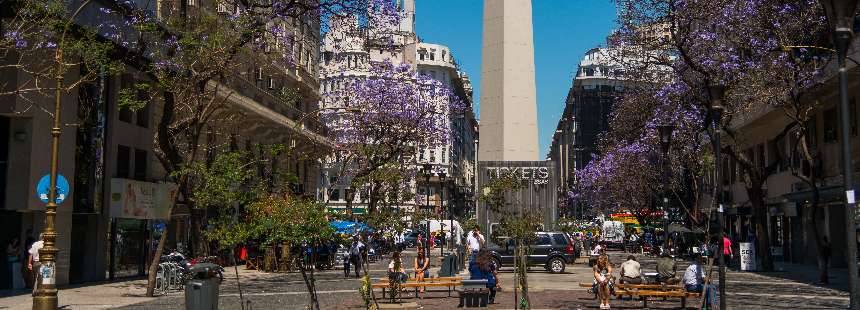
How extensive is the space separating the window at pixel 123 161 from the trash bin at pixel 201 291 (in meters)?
17.0

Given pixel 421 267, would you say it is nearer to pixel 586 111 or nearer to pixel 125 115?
pixel 125 115

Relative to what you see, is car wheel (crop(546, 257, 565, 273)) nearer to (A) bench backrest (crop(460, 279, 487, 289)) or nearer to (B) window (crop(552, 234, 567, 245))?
(B) window (crop(552, 234, 567, 245))

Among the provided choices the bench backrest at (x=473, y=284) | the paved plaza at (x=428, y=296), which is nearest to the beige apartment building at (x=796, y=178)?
the paved plaza at (x=428, y=296)

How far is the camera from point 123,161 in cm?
2923

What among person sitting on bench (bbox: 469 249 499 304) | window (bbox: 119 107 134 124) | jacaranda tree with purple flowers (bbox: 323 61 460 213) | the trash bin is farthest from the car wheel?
the trash bin

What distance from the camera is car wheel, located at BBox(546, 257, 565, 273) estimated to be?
33844 millimetres

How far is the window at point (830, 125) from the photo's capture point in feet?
112

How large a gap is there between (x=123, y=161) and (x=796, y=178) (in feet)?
96.4

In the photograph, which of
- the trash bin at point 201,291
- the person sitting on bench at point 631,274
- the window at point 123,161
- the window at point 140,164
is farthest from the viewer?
the window at point 140,164

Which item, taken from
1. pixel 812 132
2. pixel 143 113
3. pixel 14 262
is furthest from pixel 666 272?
pixel 812 132

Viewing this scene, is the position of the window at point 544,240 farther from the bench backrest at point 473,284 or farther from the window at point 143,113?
the window at point 143,113

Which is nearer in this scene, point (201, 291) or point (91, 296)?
point (201, 291)

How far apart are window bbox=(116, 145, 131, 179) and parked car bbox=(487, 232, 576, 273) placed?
14046mm

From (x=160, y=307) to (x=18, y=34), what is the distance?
6.97m
